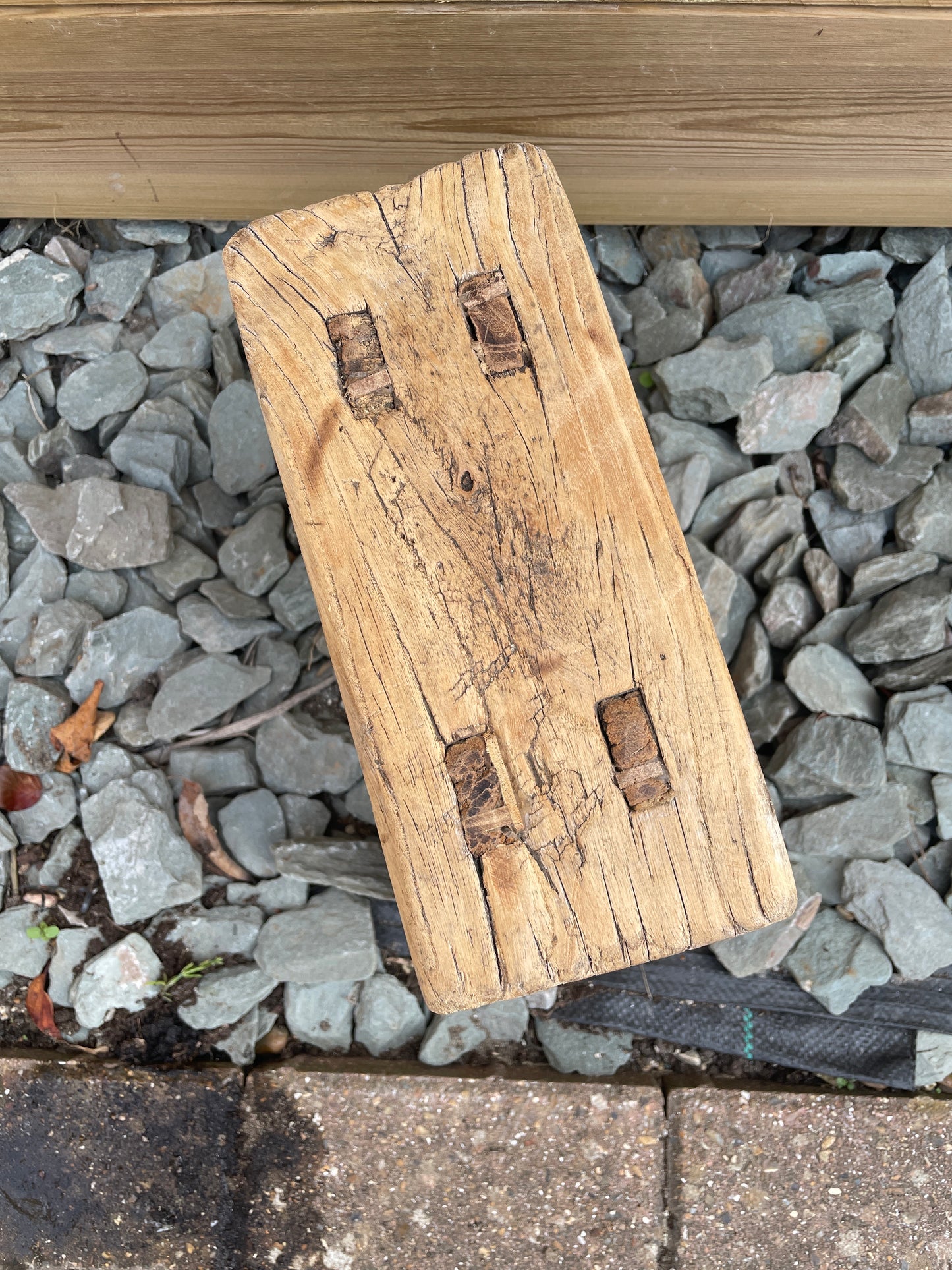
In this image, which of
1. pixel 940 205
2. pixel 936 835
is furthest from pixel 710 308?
pixel 936 835

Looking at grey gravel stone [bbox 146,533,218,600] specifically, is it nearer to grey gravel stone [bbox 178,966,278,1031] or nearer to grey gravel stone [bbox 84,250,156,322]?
grey gravel stone [bbox 84,250,156,322]

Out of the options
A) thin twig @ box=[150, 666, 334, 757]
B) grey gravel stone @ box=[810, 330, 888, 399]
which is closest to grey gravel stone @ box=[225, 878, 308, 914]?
thin twig @ box=[150, 666, 334, 757]

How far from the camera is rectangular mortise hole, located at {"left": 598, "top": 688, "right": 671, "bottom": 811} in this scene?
122 centimetres

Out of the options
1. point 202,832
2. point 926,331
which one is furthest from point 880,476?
point 202,832

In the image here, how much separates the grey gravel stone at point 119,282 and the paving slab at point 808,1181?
85.8 inches

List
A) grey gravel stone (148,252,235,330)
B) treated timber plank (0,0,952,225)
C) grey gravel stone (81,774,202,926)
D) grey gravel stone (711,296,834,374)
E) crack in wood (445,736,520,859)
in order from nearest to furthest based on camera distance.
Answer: crack in wood (445,736,520,859), treated timber plank (0,0,952,225), grey gravel stone (81,774,202,926), grey gravel stone (711,296,834,374), grey gravel stone (148,252,235,330)

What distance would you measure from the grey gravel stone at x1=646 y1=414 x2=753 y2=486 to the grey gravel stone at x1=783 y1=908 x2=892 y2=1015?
1008 millimetres

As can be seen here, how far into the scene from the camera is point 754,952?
1846 millimetres

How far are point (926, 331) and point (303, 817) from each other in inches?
70.1

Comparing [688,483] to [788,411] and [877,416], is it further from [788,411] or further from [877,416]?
[877,416]

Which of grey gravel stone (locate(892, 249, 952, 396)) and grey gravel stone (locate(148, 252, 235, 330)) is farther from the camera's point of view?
grey gravel stone (locate(148, 252, 235, 330))

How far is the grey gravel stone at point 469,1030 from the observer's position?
1.87 meters

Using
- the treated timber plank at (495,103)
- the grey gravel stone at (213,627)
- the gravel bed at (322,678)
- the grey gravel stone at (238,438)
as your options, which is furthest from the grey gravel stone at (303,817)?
the treated timber plank at (495,103)

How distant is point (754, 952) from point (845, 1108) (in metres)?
0.36
